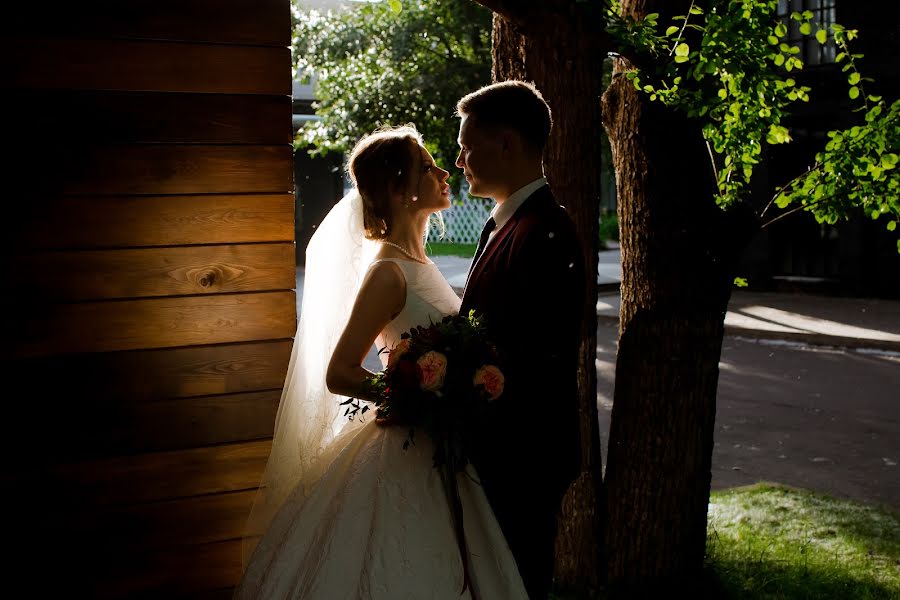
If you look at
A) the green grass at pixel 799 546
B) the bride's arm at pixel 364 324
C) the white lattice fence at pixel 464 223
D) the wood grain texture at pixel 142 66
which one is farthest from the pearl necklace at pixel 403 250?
the white lattice fence at pixel 464 223

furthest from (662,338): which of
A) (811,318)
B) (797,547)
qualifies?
(811,318)

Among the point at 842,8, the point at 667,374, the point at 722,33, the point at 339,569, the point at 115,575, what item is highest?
the point at 842,8

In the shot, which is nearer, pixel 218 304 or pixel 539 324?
pixel 539 324

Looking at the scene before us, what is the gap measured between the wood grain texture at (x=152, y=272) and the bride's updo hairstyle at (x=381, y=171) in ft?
1.06

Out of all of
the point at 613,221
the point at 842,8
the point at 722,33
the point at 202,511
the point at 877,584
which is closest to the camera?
the point at 202,511

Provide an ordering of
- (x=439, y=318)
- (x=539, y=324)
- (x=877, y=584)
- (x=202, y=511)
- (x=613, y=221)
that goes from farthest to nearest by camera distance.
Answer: (x=613, y=221) → (x=877, y=584) → (x=202, y=511) → (x=439, y=318) → (x=539, y=324)

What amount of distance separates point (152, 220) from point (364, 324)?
0.80m

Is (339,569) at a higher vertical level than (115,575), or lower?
higher

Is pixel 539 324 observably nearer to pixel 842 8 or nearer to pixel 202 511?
pixel 202 511

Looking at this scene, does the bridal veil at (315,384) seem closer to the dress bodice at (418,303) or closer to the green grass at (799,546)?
the dress bodice at (418,303)

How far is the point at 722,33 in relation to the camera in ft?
10.9

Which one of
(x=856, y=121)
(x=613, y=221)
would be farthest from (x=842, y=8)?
(x=613, y=221)

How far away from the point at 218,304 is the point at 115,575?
94 cm

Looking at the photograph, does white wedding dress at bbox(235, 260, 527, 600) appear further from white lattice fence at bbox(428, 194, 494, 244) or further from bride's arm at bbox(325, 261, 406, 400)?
white lattice fence at bbox(428, 194, 494, 244)
